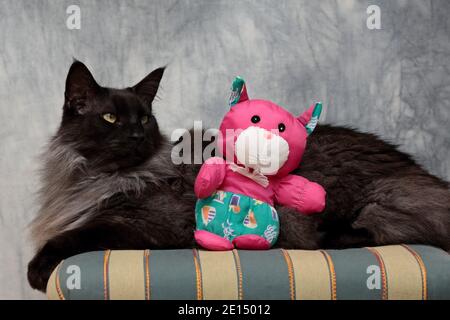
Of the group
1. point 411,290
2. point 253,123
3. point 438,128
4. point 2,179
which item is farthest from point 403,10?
point 2,179

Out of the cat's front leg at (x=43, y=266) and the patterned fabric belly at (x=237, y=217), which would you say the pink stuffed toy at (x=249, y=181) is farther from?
the cat's front leg at (x=43, y=266)

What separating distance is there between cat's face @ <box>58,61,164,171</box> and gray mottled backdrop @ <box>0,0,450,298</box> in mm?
729

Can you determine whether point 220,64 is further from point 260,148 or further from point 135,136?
point 260,148

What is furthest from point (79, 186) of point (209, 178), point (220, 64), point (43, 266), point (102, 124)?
point (220, 64)

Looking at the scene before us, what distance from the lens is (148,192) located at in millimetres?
2326

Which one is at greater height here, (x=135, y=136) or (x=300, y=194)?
(x=135, y=136)

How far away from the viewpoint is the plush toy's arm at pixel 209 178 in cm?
212

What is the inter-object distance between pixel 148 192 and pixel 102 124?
27 centimetres

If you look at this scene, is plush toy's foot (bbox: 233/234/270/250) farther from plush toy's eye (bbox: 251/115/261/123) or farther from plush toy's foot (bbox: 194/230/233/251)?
plush toy's eye (bbox: 251/115/261/123)

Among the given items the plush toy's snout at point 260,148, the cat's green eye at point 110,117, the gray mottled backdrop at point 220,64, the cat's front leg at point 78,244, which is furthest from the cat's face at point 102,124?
the gray mottled backdrop at point 220,64

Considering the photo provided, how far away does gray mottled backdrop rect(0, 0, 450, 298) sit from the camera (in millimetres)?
3018

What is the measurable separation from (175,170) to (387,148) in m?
0.80

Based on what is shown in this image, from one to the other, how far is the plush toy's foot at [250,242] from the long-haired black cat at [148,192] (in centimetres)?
12
